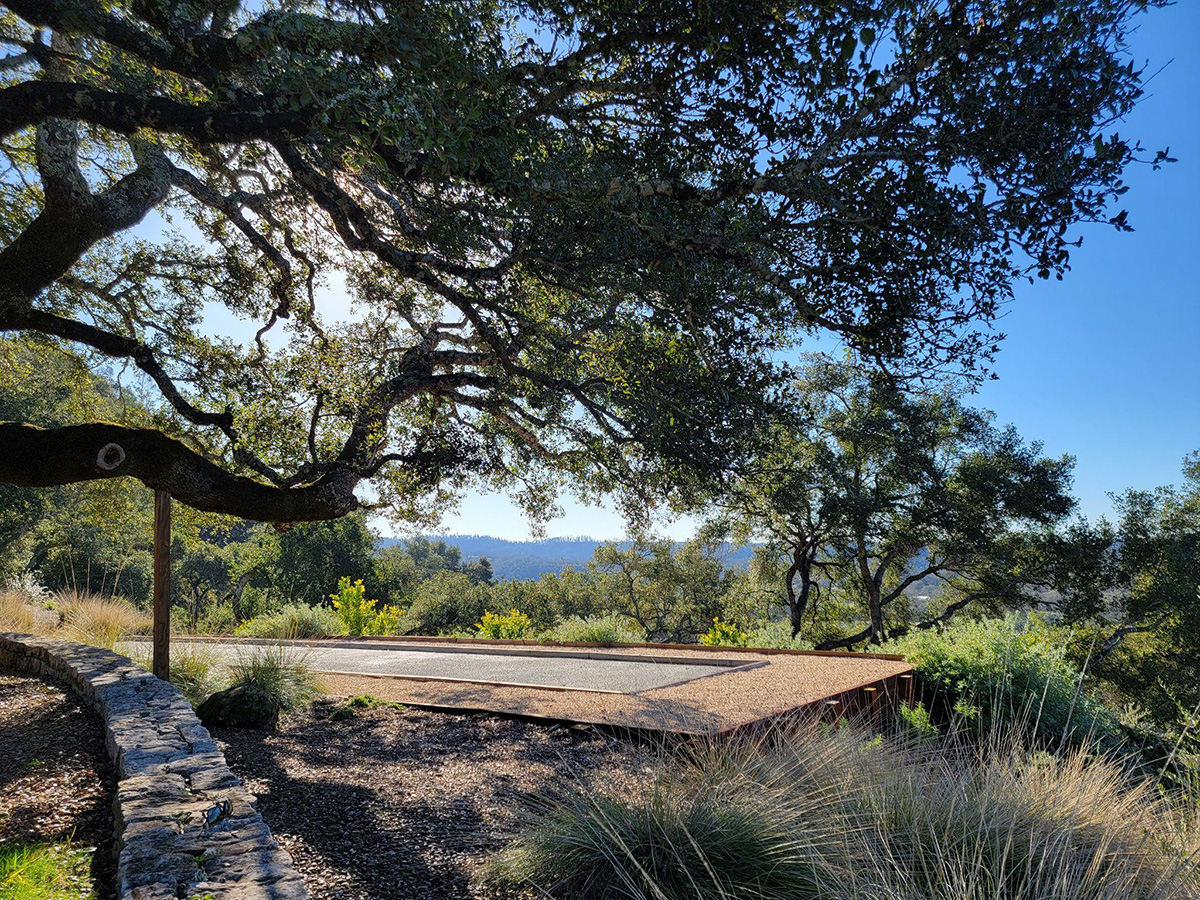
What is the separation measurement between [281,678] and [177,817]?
3.73 meters

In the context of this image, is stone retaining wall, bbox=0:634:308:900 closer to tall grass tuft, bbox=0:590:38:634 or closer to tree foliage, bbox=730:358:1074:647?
tall grass tuft, bbox=0:590:38:634

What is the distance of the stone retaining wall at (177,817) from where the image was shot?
2.50 metres

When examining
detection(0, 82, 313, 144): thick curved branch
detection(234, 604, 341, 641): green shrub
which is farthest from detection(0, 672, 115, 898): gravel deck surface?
detection(234, 604, 341, 641): green shrub

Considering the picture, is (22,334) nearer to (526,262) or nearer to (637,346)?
(526,262)

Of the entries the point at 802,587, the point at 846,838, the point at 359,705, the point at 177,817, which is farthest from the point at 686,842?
the point at 802,587

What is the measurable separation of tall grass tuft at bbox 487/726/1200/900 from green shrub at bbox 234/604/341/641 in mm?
12641

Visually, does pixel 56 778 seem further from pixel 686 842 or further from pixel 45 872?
pixel 686 842

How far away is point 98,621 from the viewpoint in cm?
913

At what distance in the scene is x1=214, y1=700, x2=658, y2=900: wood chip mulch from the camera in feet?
10.4

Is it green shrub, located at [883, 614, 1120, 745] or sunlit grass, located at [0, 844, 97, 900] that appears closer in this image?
sunlit grass, located at [0, 844, 97, 900]

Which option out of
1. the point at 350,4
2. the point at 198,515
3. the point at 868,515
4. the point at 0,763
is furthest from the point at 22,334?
the point at 868,515

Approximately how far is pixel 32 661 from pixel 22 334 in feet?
13.7

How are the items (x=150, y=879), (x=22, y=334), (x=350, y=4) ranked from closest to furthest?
(x=150, y=879) < (x=350, y=4) < (x=22, y=334)

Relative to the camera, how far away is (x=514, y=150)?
429 cm
